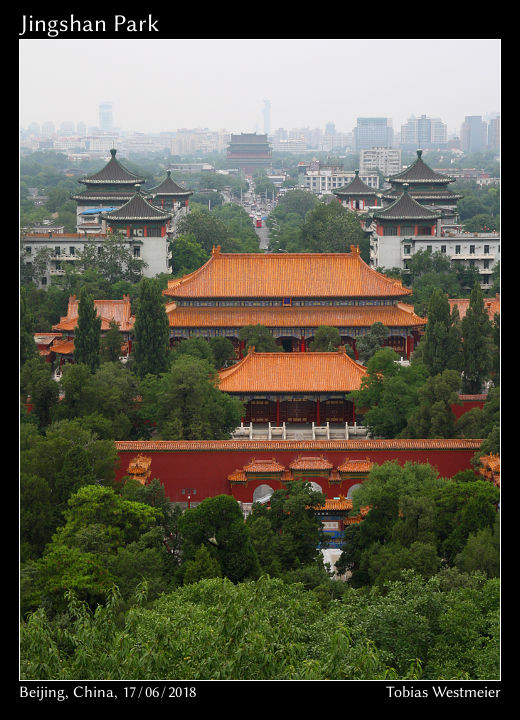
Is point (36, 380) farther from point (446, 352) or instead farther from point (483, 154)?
point (483, 154)

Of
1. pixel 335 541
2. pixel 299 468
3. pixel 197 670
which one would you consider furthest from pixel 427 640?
pixel 299 468

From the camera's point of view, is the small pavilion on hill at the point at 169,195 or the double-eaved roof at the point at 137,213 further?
the small pavilion on hill at the point at 169,195

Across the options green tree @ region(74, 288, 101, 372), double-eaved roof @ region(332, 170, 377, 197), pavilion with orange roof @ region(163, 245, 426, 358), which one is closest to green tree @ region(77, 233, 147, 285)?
pavilion with orange roof @ region(163, 245, 426, 358)

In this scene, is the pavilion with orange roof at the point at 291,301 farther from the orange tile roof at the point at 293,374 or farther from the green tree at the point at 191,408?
the green tree at the point at 191,408

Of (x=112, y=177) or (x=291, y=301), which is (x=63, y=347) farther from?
(x=112, y=177)

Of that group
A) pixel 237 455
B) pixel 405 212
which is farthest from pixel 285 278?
pixel 405 212

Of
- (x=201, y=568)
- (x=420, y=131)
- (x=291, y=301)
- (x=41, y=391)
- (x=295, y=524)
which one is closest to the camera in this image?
(x=201, y=568)

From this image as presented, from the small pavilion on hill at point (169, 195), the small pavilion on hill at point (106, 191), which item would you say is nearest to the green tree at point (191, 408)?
the small pavilion on hill at point (106, 191)
